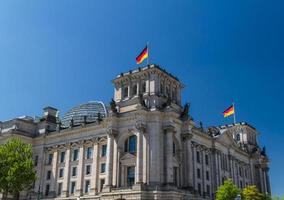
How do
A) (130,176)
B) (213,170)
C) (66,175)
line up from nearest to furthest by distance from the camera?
(130,176) < (66,175) < (213,170)

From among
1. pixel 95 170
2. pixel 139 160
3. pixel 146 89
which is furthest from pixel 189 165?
pixel 95 170

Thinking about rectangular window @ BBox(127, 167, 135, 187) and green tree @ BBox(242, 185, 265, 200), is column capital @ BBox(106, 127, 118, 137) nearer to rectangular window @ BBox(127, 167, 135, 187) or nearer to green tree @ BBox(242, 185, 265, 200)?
rectangular window @ BBox(127, 167, 135, 187)

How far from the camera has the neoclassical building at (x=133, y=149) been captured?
72188 millimetres

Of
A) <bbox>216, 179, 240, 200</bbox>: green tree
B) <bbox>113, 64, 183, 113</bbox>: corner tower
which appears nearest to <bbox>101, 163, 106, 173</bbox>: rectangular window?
<bbox>113, 64, 183, 113</bbox>: corner tower

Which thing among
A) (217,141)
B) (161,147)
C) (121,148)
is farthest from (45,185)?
(217,141)

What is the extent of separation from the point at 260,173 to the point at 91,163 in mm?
60963

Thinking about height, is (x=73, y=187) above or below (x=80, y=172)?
below

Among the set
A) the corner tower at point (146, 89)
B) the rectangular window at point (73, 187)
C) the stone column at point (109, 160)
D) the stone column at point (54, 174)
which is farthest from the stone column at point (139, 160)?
the stone column at point (54, 174)

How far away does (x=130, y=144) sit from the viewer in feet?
253

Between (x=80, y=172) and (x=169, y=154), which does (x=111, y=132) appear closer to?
(x=169, y=154)

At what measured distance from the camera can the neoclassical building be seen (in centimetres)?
7219

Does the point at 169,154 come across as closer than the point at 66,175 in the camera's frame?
Yes

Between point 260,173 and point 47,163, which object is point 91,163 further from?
point 260,173

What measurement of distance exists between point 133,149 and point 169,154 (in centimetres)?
811
